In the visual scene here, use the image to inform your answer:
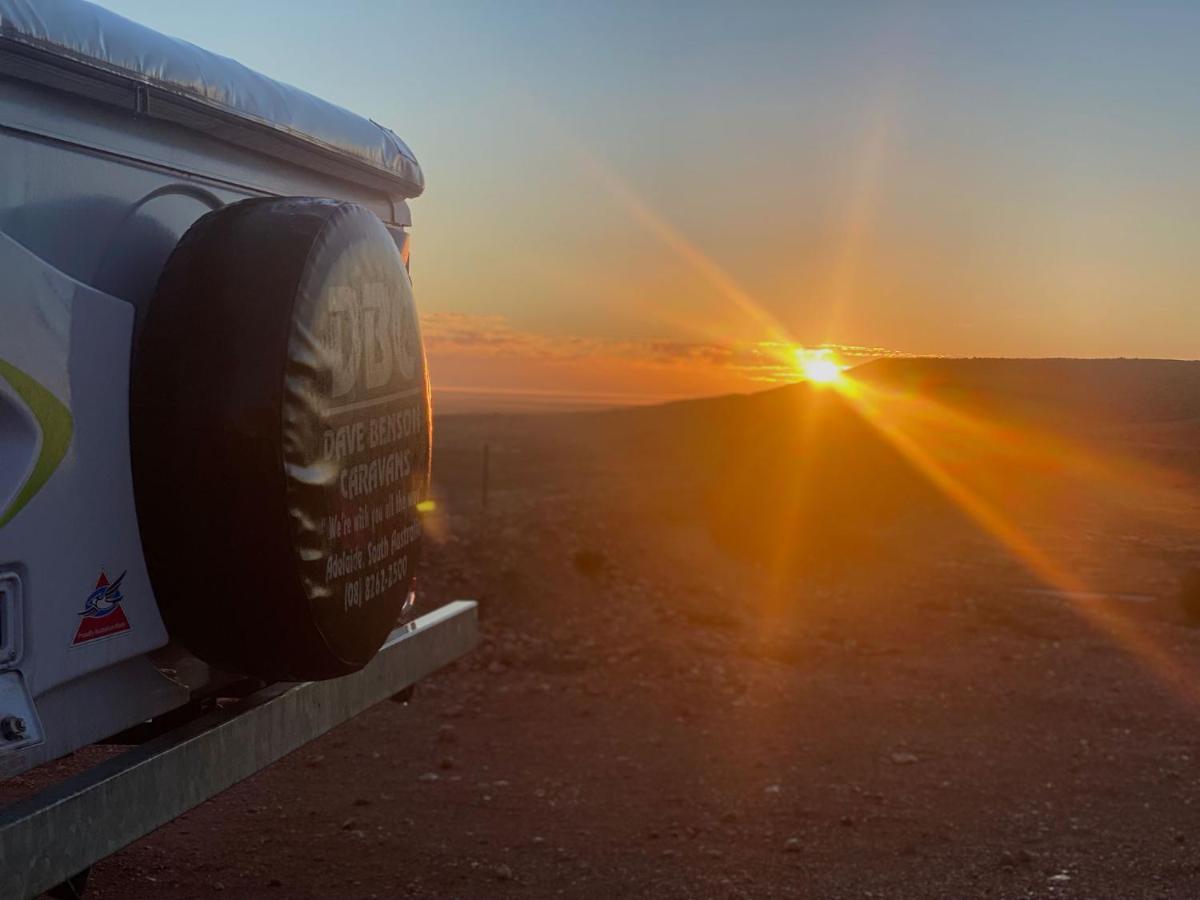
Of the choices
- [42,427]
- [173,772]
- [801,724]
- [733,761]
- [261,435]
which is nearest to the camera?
[42,427]

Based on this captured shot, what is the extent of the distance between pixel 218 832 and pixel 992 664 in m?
4.62

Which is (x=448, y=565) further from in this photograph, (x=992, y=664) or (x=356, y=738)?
(x=992, y=664)

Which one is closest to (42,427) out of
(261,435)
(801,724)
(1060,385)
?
(261,435)

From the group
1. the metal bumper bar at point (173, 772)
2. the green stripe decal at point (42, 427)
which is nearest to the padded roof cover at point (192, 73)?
the green stripe decal at point (42, 427)

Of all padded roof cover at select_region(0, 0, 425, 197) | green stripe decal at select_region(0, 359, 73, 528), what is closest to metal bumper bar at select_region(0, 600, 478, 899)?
green stripe decal at select_region(0, 359, 73, 528)

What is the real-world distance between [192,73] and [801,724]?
4.73 meters

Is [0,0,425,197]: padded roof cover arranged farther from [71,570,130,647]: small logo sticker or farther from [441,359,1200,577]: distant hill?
[441,359,1200,577]: distant hill

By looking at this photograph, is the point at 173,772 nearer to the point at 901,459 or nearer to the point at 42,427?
the point at 42,427

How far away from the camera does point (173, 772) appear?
2.73m

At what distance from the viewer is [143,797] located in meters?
2.64

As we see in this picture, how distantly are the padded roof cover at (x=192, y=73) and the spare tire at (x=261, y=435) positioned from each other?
1.01 feet

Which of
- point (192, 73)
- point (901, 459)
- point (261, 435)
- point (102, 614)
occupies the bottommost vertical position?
point (901, 459)

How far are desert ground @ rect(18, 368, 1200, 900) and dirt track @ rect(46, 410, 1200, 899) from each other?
19mm

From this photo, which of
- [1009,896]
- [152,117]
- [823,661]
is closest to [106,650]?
[152,117]
